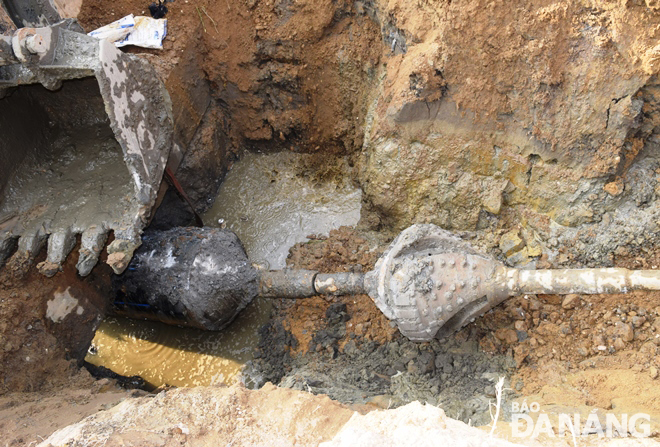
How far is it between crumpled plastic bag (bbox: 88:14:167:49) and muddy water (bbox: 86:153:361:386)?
1.53m

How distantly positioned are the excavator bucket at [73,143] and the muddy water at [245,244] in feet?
4.11

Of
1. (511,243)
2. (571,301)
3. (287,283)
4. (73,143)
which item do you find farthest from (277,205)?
(571,301)

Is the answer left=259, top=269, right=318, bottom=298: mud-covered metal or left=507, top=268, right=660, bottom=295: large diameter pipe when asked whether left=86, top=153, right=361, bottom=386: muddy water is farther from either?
left=507, top=268, right=660, bottom=295: large diameter pipe

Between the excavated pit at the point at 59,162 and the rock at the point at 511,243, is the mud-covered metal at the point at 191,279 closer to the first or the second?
the excavated pit at the point at 59,162

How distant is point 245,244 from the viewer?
461 centimetres

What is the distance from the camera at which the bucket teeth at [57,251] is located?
10.6ft

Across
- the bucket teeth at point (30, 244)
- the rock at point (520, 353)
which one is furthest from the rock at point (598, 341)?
the bucket teeth at point (30, 244)

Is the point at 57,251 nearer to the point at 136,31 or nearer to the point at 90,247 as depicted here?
the point at 90,247

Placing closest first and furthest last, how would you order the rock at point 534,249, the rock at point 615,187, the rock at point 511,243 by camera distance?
the rock at point 615,187 → the rock at point 534,249 → the rock at point 511,243

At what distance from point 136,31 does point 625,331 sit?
14.3 ft

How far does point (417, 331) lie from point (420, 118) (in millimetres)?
1576

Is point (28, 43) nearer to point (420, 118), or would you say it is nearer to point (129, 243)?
point (129, 243)

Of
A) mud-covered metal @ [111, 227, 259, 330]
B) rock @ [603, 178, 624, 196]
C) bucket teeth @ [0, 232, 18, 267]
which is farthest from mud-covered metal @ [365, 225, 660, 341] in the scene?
bucket teeth @ [0, 232, 18, 267]

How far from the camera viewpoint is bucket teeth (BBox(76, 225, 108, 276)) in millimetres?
3203
